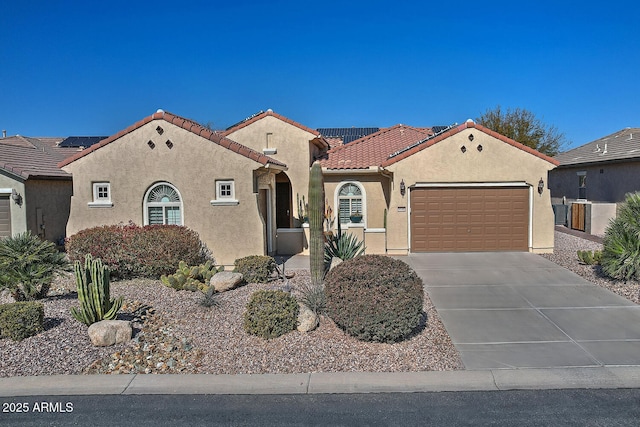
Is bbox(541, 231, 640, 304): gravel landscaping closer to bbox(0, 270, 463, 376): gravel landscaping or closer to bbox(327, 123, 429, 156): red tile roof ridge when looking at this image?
bbox(0, 270, 463, 376): gravel landscaping

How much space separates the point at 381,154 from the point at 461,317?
10982 mm

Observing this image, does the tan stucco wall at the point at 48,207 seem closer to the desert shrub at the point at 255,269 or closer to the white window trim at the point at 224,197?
the white window trim at the point at 224,197

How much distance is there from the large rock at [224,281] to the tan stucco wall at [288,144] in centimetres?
778

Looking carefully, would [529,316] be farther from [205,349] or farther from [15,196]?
[15,196]

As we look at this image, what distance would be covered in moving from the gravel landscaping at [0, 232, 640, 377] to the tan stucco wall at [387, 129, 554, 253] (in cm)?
788

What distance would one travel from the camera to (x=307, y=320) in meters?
8.36

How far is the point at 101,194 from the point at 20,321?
7335 millimetres

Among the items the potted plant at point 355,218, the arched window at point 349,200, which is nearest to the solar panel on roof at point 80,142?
the arched window at point 349,200

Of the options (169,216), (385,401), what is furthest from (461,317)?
(169,216)

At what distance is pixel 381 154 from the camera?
19.7 m

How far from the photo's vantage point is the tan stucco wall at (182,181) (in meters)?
14.2

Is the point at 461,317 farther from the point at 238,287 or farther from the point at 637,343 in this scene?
the point at 238,287

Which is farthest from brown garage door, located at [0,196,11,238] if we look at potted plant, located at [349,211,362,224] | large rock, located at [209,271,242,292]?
potted plant, located at [349,211,362,224]

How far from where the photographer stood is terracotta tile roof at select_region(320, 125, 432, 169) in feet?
61.5
